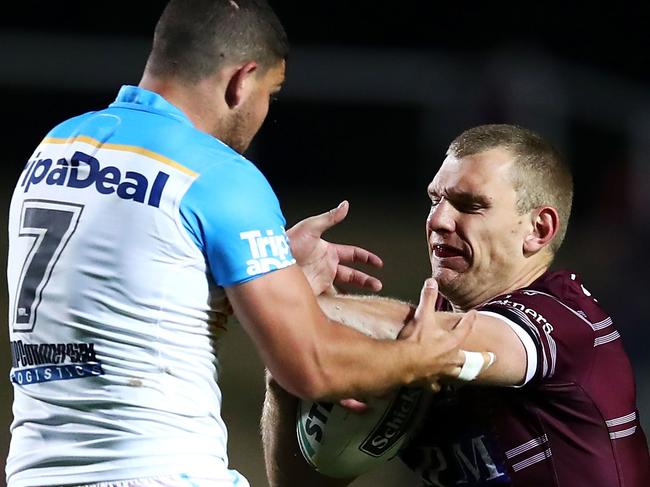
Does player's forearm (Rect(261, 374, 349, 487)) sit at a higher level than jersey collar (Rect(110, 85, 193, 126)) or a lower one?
lower

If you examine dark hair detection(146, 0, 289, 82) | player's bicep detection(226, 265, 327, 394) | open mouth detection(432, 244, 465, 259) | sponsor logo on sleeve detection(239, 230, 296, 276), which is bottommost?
player's bicep detection(226, 265, 327, 394)

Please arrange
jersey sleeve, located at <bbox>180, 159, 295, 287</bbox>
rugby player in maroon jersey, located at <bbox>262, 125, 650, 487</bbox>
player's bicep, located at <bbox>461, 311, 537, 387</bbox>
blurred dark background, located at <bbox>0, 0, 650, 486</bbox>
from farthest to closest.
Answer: blurred dark background, located at <bbox>0, 0, 650, 486</bbox> < rugby player in maroon jersey, located at <bbox>262, 125, 650, 487</bbox> < player's bicep, located at <bbox>461, 311, 537, 387</bbox> < jersey sleeve, located at <bbox>180, 159, 295, 287</bbox>

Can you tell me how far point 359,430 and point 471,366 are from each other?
0.39 meters

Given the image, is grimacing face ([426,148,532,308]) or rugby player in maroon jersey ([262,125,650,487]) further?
grimacing face ([426,148,532,308])

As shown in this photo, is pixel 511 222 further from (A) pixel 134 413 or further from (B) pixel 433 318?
(A) pixel 134 413

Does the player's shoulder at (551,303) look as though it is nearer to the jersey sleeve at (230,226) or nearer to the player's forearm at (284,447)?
the player's forearm at (284,447)

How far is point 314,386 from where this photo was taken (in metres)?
2.21

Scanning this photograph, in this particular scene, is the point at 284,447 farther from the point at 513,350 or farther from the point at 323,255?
the point at 513,350

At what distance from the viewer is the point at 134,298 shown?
215 centimetres

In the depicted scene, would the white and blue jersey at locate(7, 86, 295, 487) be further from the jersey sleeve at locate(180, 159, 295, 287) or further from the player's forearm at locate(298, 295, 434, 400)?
the player's forearm at locate(298, 295, 434, 400)

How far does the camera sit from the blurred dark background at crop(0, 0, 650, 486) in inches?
276

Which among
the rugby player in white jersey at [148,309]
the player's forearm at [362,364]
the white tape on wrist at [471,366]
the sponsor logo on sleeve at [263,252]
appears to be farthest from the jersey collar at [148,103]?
the white tape on wrist at [471,366]

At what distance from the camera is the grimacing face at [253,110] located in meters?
2.38

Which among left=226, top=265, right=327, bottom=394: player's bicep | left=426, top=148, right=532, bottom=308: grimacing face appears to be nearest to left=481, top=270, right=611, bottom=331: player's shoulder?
left=426, top=148, right=532, bottom=308: grimacing face
